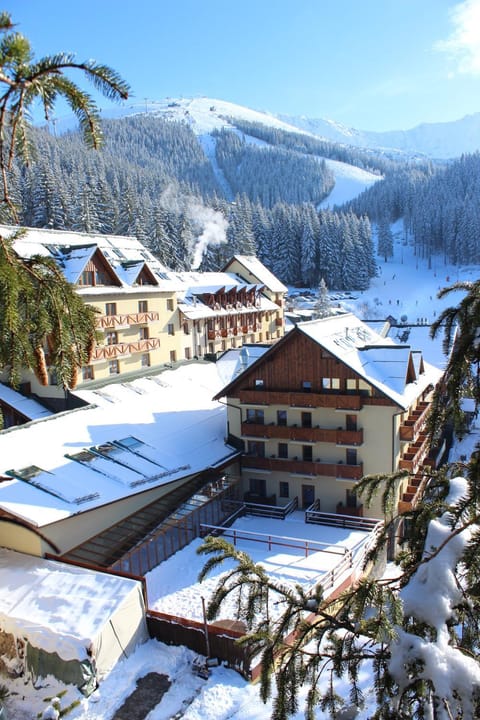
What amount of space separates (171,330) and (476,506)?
41063 mm

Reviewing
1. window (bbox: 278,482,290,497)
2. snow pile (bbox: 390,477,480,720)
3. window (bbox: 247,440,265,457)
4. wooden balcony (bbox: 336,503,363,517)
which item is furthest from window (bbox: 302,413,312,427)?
snow pile (bbox: 390,477,480,720)

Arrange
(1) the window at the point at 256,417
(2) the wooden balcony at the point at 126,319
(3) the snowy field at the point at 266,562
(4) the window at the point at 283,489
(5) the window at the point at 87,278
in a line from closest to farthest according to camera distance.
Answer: (3) the snowy field at the point at 266,562, (4) the window at the point at 283,489, (1) the window at the point at 256,417, (5) the window at the point at 87,278, (2) the wooden balcony at the point at 126,319

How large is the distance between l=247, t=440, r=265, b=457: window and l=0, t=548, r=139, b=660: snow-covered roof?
42.3 ft

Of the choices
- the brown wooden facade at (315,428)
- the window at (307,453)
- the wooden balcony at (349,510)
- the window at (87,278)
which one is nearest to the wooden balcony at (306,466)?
the brown wooden facade at (315,428)

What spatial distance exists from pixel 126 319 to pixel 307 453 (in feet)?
57.0

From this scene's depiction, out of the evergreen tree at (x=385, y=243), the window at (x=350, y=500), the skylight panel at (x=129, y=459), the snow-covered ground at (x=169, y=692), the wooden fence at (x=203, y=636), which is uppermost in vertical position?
the evergreen tree at (x=385, y=243)

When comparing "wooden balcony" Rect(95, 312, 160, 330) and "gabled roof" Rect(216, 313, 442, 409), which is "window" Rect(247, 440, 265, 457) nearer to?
"gabled roof" Rect(216, 313, 442, 409)

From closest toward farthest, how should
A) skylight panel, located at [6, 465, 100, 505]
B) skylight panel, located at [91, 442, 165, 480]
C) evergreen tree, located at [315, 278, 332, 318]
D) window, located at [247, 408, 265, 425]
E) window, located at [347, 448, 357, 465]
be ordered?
skylight panel, located at [6, 465, 100, 505] < skylight panel, located at [91, 442, 165, 480] < window, located at [347, 448, 357, 465] < window, located at [247, 408, 265, 425] < evergreen tree, located at [315, 278, 332, 318]

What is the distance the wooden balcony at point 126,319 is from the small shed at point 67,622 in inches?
766

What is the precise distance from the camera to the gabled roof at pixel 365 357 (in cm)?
2714

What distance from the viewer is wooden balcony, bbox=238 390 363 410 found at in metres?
26.9

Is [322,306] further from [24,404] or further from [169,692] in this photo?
[169,692]

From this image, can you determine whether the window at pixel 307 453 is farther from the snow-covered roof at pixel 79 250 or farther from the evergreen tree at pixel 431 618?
the evergreen tree at pixel 431 618

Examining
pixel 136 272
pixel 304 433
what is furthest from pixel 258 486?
pixel 136 272
